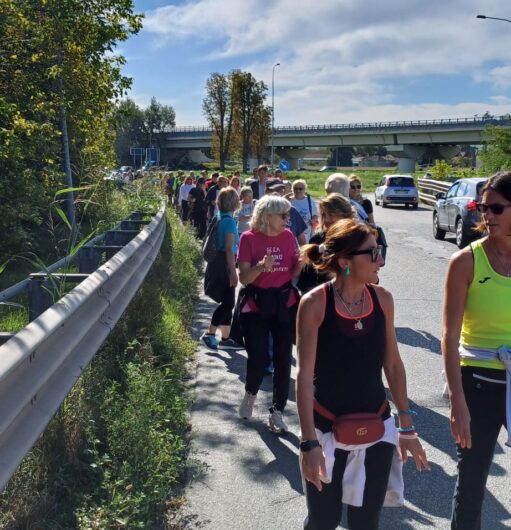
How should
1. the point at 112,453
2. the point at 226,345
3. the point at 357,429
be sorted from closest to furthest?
the point at 357,429
the point at 112,453
the point at 226,345

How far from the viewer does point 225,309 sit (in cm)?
712

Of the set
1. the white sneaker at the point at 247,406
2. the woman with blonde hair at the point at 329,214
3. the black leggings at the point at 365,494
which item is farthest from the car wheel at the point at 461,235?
the black leggings at the point at 365,494

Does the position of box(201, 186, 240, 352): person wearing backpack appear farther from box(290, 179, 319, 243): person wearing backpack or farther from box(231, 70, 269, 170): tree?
box(231, 70, 269, 170): tree

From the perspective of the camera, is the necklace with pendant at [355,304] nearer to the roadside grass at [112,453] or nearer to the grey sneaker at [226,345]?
the roadside grass at [112,453]

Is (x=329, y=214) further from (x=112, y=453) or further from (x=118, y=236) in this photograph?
(x=118, y=236)

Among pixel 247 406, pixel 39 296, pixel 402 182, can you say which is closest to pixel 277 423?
pixel 247 406

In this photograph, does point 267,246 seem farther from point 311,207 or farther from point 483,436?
point 311,207

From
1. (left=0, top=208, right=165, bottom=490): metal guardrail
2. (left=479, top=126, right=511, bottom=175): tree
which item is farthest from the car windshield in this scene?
(left=0, top=208, right=165, bottom=490): metal guardrail

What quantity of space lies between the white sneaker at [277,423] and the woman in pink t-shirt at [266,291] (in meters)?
0.27

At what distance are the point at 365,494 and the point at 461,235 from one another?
14412 mm

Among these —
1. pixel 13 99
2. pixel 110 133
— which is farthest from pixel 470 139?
pixel 13 99

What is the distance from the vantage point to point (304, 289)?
540 cm

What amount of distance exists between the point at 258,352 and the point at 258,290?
1.54ft

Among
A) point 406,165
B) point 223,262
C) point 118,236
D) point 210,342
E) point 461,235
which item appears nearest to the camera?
point 223,262
